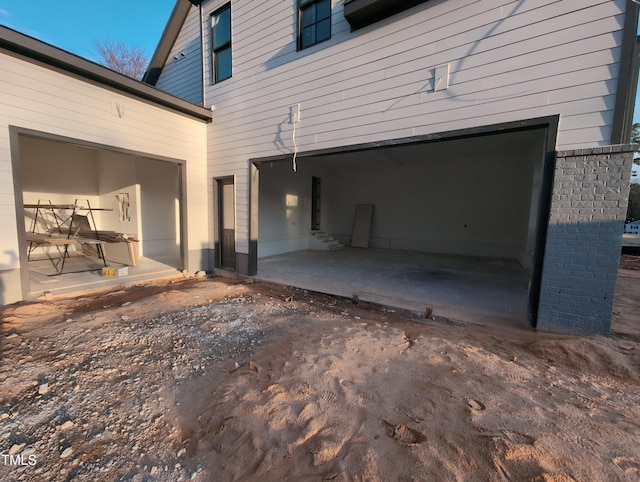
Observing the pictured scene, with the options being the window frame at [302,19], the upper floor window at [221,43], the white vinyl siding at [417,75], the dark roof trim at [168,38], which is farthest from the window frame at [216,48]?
the window frame at [302,19]

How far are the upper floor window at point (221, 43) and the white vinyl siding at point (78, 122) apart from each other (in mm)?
1270

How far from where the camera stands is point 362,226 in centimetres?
1105

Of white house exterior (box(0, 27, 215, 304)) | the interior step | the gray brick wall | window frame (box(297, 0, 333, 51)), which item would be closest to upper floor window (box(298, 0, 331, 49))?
window frame (box(297, 0, 333, 51))

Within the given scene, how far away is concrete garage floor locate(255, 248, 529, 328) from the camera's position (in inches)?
161

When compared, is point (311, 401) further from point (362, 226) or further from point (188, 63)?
point (362, 226)

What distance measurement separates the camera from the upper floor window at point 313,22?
463 cm

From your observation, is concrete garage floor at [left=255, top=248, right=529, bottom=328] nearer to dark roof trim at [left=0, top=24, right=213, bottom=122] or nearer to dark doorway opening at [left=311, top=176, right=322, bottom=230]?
dark doorway opening at [left=311, top=176, right=322, bottom=230]

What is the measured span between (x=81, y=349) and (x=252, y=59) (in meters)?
5.62

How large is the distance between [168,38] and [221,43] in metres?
2.37

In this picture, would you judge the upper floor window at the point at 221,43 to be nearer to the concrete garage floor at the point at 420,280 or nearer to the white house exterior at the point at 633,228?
the concrete garage floor at the point at 420,280

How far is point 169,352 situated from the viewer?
9.03 ft

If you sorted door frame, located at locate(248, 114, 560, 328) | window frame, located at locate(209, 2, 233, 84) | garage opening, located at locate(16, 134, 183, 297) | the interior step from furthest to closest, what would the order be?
the interior step < garage opening, located at locate(16, 134, 183, 297) < window frame, located at locate(209, 2, 233, 84) < door frame, located at locate(248, 114, 560, 328)

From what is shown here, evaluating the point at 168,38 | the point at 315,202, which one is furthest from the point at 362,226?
the point at 168,38

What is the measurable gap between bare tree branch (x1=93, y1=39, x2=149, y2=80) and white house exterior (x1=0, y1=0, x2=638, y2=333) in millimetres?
8251
